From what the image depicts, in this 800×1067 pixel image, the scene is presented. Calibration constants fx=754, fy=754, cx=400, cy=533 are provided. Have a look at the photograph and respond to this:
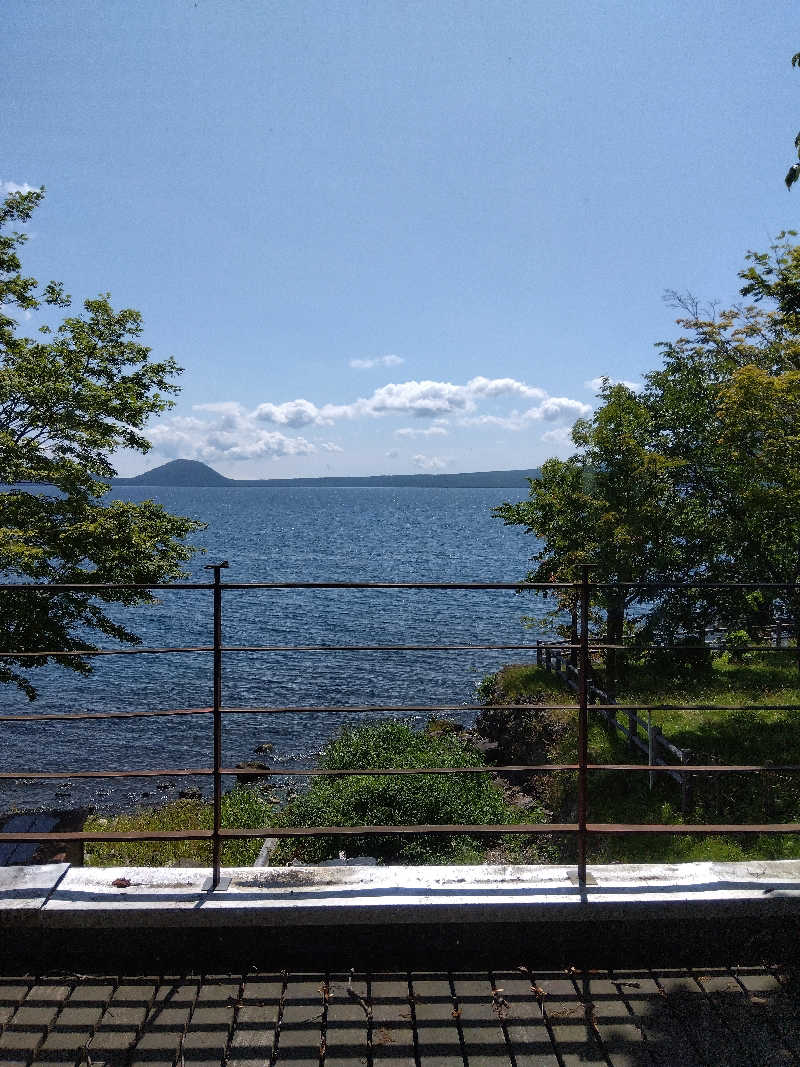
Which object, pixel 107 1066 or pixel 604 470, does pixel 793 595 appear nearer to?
pixel 604 470

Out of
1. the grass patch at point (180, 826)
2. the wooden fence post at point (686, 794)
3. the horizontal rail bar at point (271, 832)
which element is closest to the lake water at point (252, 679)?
the grass patch at point (180, 826)

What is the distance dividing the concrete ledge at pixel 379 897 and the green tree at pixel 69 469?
25.5ft

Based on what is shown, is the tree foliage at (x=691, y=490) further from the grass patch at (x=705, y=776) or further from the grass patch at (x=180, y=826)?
the grass patch at (x=180, y=826)

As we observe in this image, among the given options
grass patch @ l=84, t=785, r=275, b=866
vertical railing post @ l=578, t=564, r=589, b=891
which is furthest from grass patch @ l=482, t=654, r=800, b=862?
vertical railing post @ l=578, t=564, r=589, b=891

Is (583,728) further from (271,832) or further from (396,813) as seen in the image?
(396,813)

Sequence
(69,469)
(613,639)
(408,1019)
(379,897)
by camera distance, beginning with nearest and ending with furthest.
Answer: (408,1019)
(379,897)
(69,469)
(613,639)

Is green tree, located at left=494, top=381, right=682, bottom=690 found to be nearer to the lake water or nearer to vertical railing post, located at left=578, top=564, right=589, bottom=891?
the lake water

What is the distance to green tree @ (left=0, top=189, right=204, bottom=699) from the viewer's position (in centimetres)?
1120

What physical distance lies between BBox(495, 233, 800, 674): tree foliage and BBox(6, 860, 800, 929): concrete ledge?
7.64 metres

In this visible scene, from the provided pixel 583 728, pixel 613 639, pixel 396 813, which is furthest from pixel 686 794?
pixel 583 728

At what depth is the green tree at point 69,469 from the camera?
11.2m

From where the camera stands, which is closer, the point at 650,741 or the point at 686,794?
the point at 686,794

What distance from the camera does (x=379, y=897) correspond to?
3.17m

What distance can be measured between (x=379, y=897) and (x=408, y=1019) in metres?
0.46
